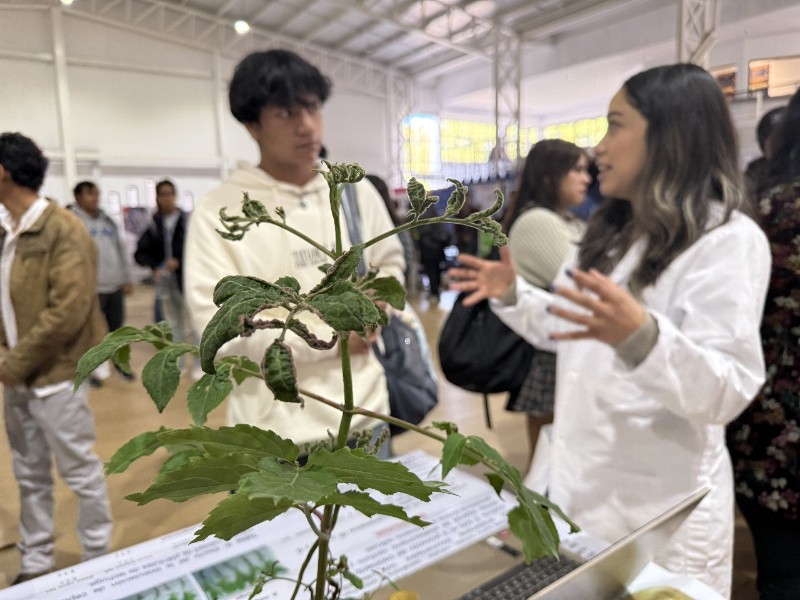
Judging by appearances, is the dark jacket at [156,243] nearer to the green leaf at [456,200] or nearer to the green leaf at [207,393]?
the green leaf at [207,393]

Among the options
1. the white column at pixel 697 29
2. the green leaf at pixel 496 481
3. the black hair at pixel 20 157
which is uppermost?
the white column at pixel 697 29

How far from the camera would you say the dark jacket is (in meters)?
0.90

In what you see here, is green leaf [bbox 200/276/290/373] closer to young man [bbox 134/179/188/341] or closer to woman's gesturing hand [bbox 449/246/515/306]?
young man [bbox 134/179/188/341]

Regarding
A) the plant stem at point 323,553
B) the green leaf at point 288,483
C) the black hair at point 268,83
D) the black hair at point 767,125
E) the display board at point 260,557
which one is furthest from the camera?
the black hair at point 767,125

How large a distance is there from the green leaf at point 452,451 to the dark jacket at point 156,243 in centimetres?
67

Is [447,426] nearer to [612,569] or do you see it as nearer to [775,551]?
[612,569]

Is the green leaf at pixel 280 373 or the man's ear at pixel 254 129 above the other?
the man's ear at pixel 254 129

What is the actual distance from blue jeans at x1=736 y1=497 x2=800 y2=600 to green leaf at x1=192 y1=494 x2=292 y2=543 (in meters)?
1.22

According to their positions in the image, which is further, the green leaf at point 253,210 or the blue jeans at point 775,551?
the blue jeans at point 775,551

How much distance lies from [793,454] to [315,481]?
1.19m

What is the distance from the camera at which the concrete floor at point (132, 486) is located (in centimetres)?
71

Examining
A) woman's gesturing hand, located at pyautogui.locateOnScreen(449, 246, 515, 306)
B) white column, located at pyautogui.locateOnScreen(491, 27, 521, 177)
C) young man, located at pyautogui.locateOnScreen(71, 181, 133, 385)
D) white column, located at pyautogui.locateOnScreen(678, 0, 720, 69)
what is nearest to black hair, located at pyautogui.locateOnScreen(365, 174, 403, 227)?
white column, located at pyautogui.locateOnScreen(491, 27, 521, 177)

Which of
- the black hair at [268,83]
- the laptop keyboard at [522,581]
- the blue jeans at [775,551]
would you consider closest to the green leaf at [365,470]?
the laptop keyboard at [522,581]

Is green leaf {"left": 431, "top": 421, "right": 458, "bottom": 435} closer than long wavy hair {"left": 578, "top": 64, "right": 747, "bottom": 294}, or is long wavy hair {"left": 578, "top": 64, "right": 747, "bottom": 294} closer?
green leaf {"left": 431, "top": 421, "right": 458, "bottom": 435}
